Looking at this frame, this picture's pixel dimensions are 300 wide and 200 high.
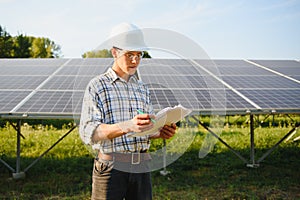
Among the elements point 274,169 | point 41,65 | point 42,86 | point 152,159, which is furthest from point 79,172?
point 152,159

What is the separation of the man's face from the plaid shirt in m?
0.11

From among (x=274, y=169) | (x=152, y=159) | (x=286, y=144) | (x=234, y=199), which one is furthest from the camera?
(x=286, y=144)

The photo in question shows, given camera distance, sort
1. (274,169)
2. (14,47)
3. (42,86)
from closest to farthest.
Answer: (42,86)
(274,169)
(14,47)

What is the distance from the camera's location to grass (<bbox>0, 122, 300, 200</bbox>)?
579 centimetres

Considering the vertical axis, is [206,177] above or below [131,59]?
below

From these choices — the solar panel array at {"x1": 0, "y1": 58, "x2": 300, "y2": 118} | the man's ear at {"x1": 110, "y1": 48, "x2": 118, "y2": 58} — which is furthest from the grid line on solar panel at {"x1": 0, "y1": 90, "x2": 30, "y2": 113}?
the man's ear at {"x1": 110, "y1": 48, "x2": 118, "y2": 58}

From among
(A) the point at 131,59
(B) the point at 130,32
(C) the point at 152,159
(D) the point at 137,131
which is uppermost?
(B) the point at 130,32

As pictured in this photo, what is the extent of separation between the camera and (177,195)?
5723mm

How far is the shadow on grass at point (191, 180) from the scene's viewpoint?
5758 mm

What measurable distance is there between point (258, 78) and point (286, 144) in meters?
2.77

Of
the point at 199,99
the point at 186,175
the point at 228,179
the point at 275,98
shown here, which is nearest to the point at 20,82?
the point at 186,175

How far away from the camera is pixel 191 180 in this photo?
21.5 ft

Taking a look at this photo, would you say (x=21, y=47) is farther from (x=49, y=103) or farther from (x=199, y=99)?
(x=199, y=99)

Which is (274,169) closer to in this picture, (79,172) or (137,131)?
(79,172)
